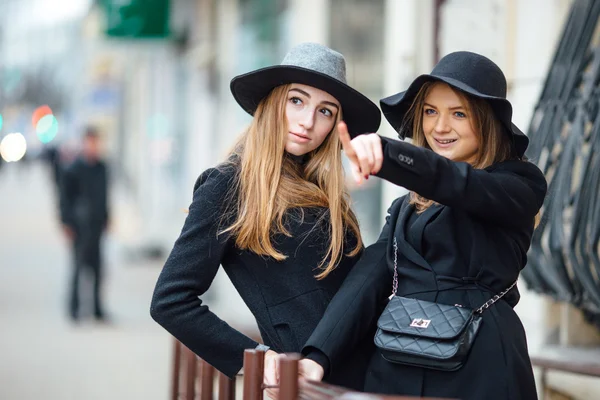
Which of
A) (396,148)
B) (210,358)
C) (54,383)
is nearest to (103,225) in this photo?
(54,383)

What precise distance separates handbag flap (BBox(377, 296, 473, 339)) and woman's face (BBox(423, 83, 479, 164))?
0.45 meters

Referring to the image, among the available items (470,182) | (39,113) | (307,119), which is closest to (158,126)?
(307,119)

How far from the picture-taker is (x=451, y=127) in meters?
2.91

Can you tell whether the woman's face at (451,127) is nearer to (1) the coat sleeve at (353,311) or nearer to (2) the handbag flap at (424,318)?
(1) the coat sleeve at (353,311)

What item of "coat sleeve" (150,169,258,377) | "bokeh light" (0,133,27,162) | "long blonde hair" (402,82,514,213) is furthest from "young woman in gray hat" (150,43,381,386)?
"bokeh light" (0,133,27,162)

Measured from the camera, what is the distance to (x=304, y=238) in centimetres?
313

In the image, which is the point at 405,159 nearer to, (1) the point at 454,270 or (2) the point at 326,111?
(1) the point at 454,270

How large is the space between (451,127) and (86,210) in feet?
27.1

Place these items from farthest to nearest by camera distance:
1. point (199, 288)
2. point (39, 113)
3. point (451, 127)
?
point (39, 113) → point (199, 288) → point (451, 127)

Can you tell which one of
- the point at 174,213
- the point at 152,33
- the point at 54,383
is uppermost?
the point at 152,33

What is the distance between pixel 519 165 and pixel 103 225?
8.49 metres

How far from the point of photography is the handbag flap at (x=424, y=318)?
269 centimetres

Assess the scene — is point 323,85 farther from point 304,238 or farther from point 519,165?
point 519,165

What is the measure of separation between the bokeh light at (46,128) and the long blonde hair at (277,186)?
242 ft
